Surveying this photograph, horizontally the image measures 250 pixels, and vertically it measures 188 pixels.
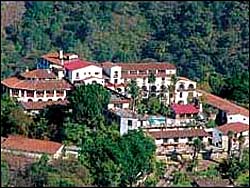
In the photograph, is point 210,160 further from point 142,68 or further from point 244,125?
point 142,68

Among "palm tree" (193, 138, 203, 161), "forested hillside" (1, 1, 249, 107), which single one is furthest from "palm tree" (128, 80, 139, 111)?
"forested hillside" (1, 1, 249, 107)

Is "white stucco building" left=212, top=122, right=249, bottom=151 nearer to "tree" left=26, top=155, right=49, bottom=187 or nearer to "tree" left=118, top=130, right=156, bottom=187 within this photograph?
"tree" left=118, top=130, right=156, bottom=187

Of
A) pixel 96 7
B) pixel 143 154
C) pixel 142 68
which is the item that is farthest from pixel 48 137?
pixel 96 7

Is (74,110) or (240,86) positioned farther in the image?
(240,86)

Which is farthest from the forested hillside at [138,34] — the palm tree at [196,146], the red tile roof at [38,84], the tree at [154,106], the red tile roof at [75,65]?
the palm tree at [196,146]

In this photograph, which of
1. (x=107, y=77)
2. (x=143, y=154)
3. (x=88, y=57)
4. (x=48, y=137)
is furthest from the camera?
(x=88, y=57)

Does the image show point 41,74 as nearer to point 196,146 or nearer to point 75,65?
point 75,65
